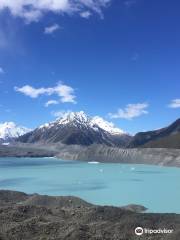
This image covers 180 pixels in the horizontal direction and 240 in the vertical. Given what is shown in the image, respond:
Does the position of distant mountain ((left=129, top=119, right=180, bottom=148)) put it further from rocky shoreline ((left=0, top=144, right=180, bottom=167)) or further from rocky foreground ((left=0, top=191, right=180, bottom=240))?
rocky foreground ((left=0, top=191, right=180, bottom=240))

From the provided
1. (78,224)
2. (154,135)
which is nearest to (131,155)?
(154,135)

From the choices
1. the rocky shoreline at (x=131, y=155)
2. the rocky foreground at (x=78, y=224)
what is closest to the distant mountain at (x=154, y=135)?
the rocky shoreline at (x=131, y=155)

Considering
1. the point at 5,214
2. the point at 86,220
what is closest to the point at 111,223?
the point at 86,220

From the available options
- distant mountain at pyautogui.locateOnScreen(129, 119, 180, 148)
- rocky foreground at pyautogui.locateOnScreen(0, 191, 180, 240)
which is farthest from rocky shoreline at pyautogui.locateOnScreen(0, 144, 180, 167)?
rocky foreground at pyautogui.locateOnScreen(0, 191, 180, 240)

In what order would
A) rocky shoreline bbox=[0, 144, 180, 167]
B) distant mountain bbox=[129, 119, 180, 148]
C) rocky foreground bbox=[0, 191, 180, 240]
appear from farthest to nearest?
distant mountain bbox=[129, 119, 180, 148] < rocky shoreline bbox=[0, 144, 180, 167] < rocky foreground bbox=[0, 191, 180, 240]

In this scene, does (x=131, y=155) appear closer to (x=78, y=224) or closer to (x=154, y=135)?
(x=154, y=135)

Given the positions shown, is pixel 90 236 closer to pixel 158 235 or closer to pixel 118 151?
pixel 158 235

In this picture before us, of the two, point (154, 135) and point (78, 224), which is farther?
point (154, 135)

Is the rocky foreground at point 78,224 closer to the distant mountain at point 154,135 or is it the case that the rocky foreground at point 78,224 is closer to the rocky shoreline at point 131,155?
the rocky shoreline at point 131,155
